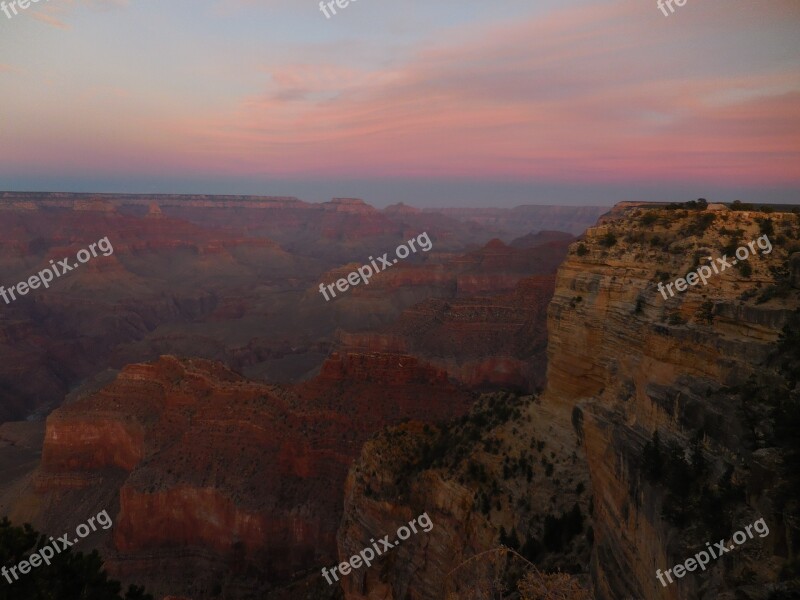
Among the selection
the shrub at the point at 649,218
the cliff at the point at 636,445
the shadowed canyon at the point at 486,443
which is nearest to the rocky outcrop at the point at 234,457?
the shadowed canyon at the point at 486,443

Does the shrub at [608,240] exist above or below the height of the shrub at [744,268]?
above

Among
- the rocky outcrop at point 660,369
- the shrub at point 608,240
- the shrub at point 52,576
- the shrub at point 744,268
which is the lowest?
the shrub at point 52,576

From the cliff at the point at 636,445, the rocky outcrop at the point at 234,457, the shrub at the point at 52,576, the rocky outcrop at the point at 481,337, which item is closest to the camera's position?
the cliff at the point at 636,445

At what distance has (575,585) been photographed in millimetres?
9609

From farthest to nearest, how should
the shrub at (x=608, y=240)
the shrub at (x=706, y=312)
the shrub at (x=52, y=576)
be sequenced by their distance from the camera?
the shrub at (x=608, y=240) → the shrub at (x=52, y=576) → the shrub at (x=706, y=312)

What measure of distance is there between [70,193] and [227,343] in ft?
405

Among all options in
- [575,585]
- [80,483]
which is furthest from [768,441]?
[80,483]

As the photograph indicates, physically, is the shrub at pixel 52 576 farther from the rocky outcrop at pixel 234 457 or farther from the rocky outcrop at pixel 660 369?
the rocky outcrop at pixel 234 457

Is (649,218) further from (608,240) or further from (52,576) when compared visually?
(52,576)

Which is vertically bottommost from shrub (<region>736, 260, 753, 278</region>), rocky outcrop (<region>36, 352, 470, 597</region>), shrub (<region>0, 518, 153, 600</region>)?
rocky outcrop (<region>36, 352, 470, 597</region>)

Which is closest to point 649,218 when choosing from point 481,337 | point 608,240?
point 608,240

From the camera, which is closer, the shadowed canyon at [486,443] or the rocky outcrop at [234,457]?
the shadowed canyon at [486,443]

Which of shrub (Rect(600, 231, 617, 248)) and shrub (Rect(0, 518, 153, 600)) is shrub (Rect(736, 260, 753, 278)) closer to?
shrub (Rect(600, 231, 617, 248))

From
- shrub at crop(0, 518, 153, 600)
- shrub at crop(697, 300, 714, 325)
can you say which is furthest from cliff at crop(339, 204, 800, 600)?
shrub at crop(0, 518, 153, 600)
